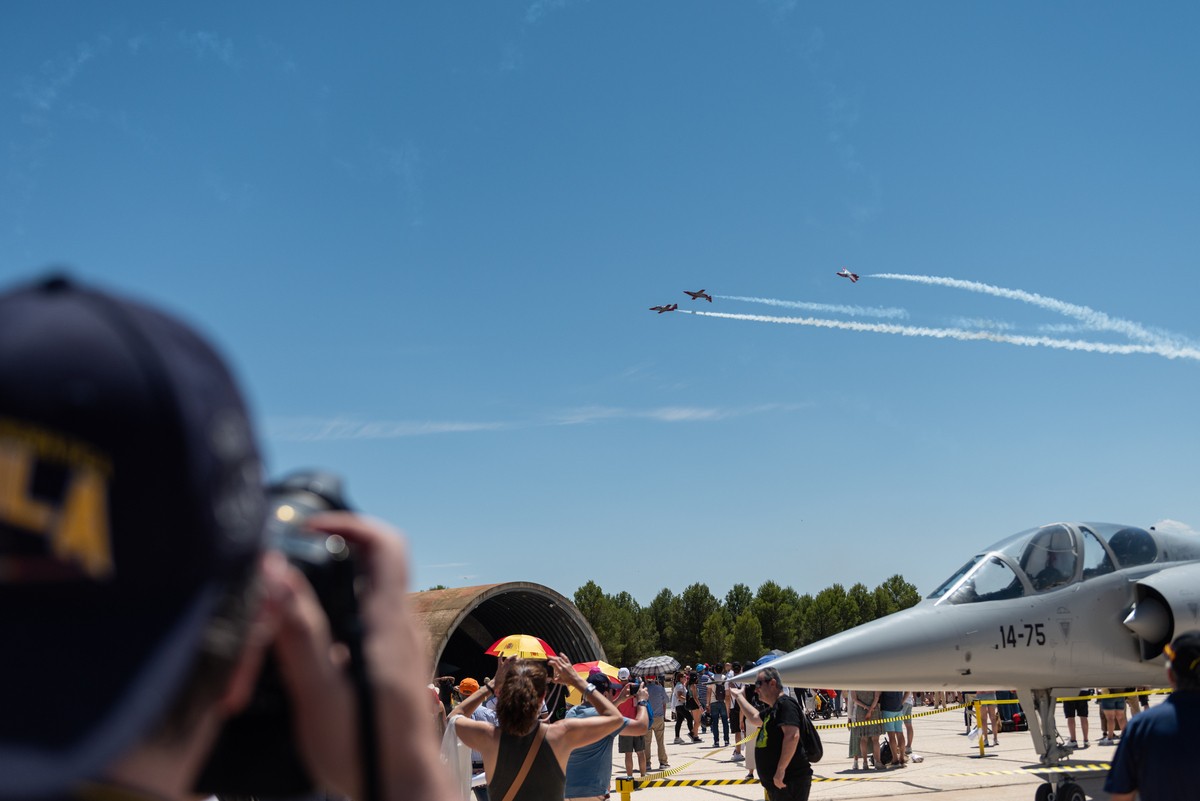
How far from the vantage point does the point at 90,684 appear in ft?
1.76

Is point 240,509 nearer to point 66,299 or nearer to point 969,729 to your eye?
point 66,299

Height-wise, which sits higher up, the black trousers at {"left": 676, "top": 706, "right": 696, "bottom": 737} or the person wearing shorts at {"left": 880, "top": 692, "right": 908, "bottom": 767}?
the person wearing shorts at {"left": 880, "top": 692, "right": 908, "bottom": 767}

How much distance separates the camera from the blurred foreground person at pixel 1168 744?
4227mm

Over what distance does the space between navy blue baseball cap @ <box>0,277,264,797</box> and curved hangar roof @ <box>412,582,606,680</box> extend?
23.5 m

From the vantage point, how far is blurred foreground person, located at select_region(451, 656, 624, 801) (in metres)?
4.89

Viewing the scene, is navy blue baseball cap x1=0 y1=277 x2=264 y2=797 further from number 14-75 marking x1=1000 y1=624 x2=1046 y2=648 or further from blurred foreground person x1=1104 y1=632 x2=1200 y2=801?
number 14-75 marking x1=1000 y1=624 x2=1046 y2=648

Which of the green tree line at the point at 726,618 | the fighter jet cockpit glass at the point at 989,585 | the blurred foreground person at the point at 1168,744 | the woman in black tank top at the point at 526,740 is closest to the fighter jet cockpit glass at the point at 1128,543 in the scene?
the fighter jet cockpit glass at the point at 989,585

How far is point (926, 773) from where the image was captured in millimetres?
14664

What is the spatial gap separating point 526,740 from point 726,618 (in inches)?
3452

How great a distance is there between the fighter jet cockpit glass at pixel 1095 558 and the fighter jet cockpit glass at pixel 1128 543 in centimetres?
11

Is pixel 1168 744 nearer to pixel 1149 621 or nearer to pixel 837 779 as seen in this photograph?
pixel 1149 621

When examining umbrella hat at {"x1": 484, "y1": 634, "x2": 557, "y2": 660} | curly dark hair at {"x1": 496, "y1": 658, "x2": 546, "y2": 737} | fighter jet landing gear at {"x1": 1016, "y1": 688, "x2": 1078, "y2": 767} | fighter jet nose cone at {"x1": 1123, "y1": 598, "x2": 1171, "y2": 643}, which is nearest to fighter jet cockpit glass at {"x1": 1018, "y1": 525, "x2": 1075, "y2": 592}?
fighter jet nose cone at {"x1": 1123, "y1": 598, "x2": 1171, "y2": 643}

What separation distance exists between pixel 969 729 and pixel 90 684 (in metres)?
26.4

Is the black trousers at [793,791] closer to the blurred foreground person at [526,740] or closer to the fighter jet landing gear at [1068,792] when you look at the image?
the fighter jet landing gear at [1068,792]
